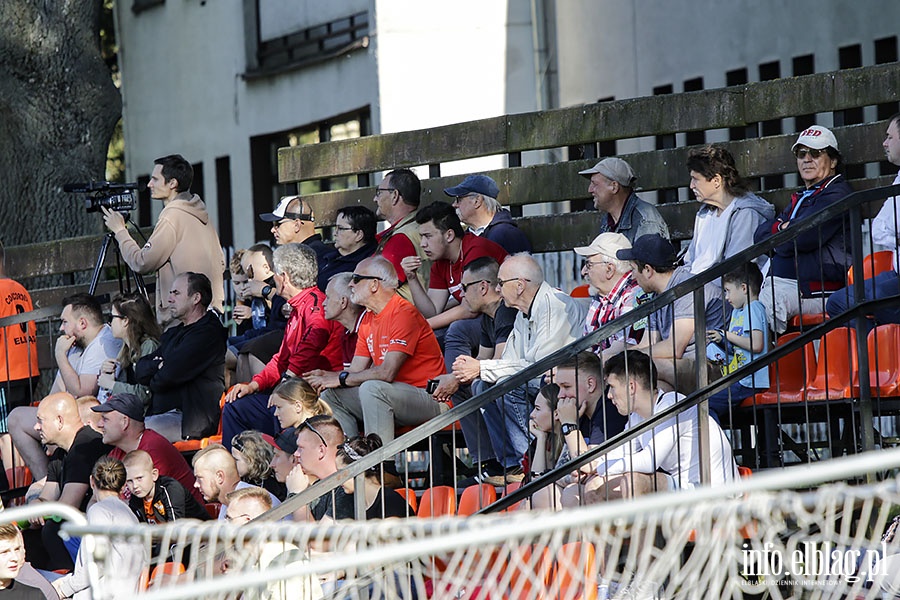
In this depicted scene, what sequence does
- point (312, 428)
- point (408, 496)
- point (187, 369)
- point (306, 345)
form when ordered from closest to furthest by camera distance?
point (408, 496)
point (312, 428)
point (306, 345)
point (187, 369)

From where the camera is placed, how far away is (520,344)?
9523 mm

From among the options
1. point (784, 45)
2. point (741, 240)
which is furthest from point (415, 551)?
point (784, 45)

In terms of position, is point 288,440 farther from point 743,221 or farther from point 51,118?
point 51,118

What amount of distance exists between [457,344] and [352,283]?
80cm

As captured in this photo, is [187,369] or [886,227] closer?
[886,227]

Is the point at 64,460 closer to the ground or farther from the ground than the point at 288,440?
closer to the ground

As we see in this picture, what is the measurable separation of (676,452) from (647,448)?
15 cm

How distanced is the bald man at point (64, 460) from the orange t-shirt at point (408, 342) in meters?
2.19

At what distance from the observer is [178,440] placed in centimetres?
1122

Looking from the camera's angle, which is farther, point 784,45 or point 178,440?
point 784,45

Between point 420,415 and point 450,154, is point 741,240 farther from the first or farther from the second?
point 450,154

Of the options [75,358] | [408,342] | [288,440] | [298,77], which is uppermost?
[298,77]

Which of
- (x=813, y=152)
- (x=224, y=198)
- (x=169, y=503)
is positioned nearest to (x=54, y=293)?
(x=169, y=503)

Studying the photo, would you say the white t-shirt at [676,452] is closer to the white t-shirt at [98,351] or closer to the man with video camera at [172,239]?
the man with video camera at [172,239]
